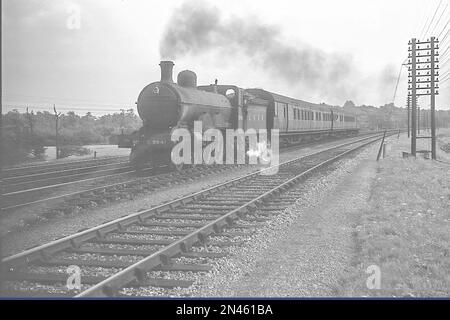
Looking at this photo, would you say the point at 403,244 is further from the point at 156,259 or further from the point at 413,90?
the point at 413,90

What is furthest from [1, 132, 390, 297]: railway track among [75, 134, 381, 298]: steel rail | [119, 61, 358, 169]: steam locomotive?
[119, 61, 358, 169]: steam locomotive

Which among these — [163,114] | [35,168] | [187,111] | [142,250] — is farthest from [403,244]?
[35,168]

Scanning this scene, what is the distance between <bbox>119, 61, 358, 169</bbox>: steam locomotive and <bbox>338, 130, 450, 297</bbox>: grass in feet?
21.3

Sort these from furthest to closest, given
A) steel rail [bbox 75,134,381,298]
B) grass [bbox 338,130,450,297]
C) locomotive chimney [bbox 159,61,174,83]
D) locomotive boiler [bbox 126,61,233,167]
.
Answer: locomotive chimney [bbox 159,61,174,83] → locomotive boiler [bbox 126,61,233,167] → grass [bbox 338,130,450,297] → steel rail [bbox 75,134,381,298]

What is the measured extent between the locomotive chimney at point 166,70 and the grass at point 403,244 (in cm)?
751

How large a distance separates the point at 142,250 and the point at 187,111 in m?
8.89

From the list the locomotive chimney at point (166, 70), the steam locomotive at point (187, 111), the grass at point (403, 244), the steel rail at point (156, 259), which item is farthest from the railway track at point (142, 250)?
the locomotive chimney at point (166, 70)

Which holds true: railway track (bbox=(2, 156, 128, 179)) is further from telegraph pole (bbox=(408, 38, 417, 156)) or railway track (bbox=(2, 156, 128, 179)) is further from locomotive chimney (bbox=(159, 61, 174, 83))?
telegraph pole (bbox=(408, 38, 417, 156))

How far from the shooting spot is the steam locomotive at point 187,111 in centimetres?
1350

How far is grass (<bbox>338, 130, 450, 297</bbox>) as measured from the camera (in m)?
4.31

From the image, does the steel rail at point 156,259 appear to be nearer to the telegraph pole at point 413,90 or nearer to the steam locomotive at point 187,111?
the steam locomotive at point 187,111

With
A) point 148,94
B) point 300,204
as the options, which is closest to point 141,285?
point 300,204

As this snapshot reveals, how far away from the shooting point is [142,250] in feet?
18.2

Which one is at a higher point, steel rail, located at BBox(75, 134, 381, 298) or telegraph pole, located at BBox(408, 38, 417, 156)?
telegraph pole, located at BBox(408, 38, 417, 156)
